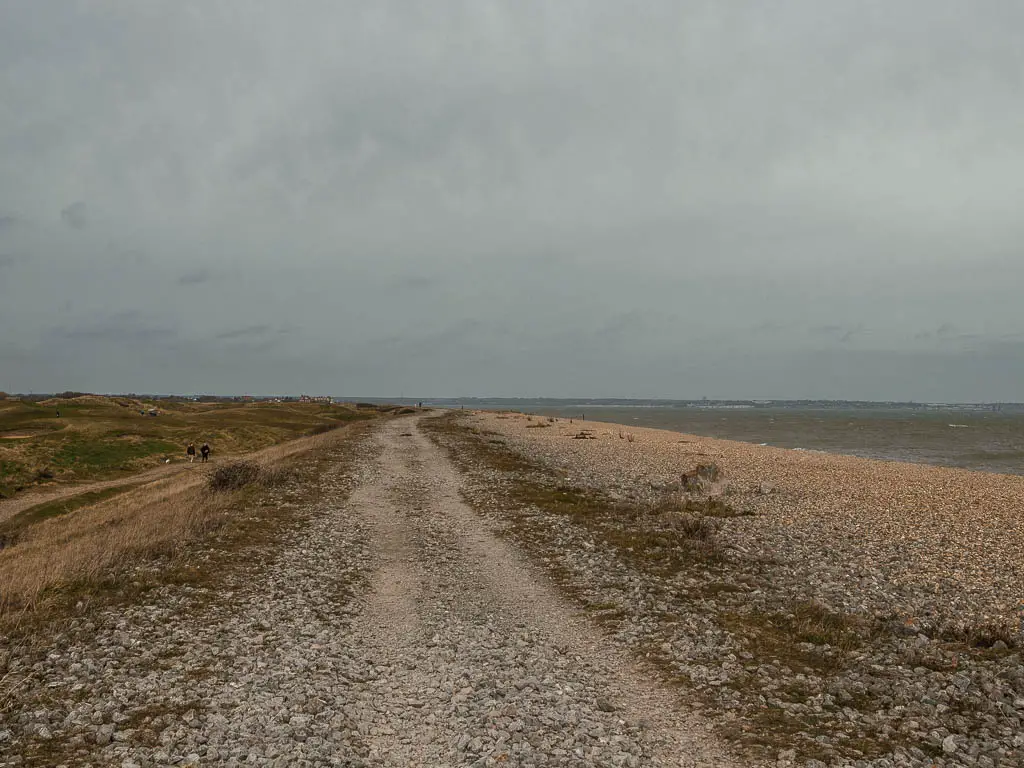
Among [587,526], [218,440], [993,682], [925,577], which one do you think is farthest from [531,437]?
[993,682]

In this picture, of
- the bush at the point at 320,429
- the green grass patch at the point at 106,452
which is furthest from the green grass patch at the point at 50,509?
the bush at the point at 320,429

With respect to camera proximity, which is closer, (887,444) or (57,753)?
(57,753)

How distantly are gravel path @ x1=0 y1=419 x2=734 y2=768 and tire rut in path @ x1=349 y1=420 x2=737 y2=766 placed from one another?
3 cm

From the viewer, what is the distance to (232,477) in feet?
92.1

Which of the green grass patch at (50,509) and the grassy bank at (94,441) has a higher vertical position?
the grassy bank at (94,441)

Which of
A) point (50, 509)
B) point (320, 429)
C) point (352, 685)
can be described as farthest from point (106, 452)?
point (352, 685)

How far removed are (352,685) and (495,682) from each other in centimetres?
227

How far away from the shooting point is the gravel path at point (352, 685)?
7.69 meters

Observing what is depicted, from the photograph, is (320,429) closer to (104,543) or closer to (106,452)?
(106,452)

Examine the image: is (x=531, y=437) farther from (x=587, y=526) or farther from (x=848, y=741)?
(x=848, y=741)

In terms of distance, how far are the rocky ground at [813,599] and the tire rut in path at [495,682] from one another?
834mm

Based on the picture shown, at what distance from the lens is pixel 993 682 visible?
9695 mm

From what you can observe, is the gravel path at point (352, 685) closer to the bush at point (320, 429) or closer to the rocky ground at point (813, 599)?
the rocky ground at point (813, 599)

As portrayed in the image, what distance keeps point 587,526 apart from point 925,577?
10057 millimetres
